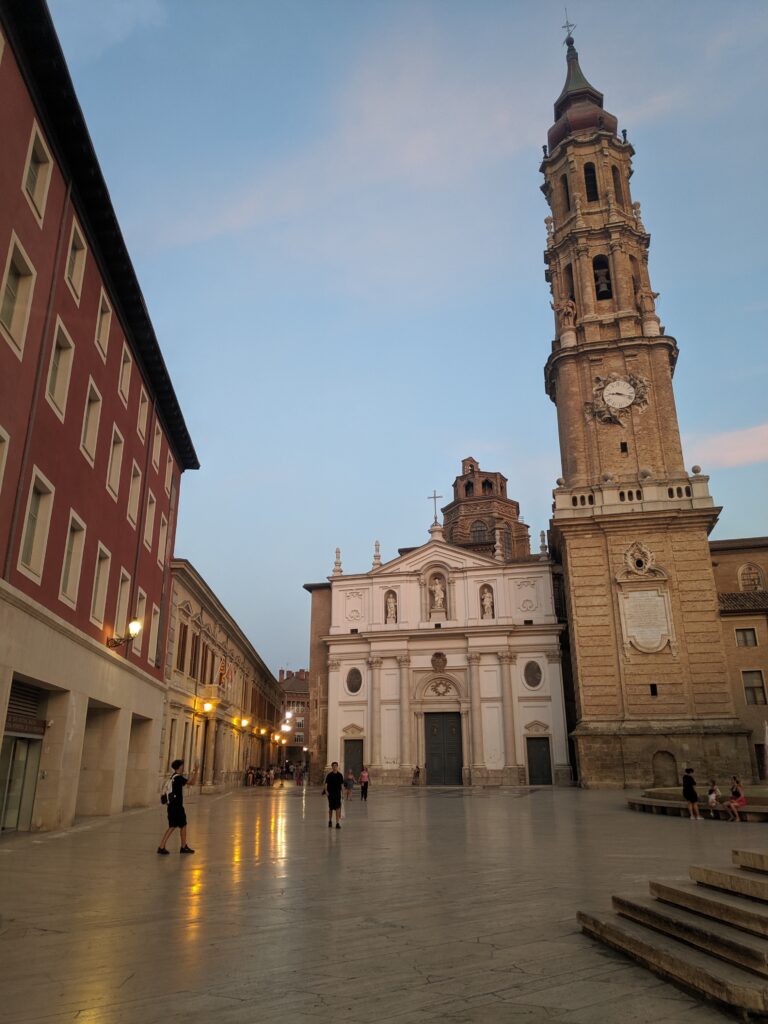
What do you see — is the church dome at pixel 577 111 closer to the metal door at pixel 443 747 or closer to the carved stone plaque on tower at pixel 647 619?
the carved stone plaque on tower at pixel 647 619

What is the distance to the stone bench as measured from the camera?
20000 mm

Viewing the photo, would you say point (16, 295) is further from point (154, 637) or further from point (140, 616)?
point (154, 637)

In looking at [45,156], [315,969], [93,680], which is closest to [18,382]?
[45,156]

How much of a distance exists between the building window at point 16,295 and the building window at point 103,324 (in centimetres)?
465

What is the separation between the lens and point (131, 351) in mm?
21828

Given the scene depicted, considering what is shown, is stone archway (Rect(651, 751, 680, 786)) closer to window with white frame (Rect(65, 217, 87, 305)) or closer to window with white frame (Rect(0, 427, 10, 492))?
window with white frame (Rect(65, 217, 87, 305))

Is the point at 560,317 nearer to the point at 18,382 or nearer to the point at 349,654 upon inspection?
the point at 349,654

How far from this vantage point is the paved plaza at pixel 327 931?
4.66 meters

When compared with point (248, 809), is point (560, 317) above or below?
above

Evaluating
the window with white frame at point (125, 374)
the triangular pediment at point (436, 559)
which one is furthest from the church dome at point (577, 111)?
the window with white frame at point (125, 374)

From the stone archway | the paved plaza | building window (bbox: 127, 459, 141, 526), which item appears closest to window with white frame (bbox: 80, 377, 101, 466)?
building window (bbox: 127, 459, 141, 526)

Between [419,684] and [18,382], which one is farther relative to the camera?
[419,684]

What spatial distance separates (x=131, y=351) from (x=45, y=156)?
24.6 ft

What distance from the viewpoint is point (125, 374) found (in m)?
21.4
